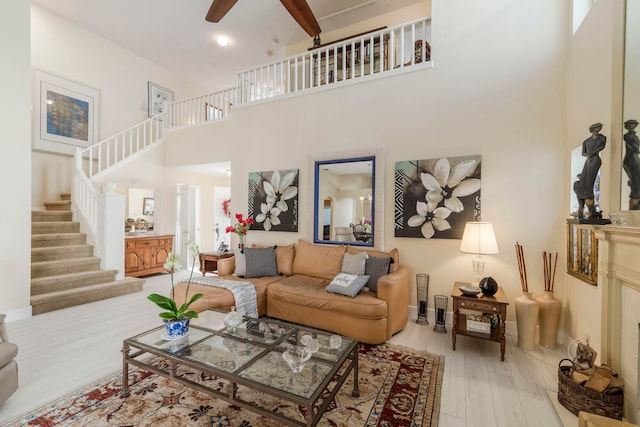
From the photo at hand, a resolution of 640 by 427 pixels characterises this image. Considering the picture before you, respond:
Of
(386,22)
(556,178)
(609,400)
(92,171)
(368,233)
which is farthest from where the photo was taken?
(92,171)

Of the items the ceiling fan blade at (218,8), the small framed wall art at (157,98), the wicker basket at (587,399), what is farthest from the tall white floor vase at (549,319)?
the small framed wall art at (157,98)

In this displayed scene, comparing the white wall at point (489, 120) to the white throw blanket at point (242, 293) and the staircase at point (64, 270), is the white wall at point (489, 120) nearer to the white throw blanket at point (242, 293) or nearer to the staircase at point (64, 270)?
the white throw blanket at point (242, 293)

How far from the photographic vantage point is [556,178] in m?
2.88

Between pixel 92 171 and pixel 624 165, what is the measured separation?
25.1 ft

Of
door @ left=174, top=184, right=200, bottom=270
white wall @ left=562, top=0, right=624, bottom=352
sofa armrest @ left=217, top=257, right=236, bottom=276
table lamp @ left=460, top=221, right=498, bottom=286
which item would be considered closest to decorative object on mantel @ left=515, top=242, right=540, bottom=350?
white wall @ left=562, top=0, right=624, bottom=352

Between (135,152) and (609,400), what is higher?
(135,152)

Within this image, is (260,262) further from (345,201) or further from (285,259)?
(345,201)

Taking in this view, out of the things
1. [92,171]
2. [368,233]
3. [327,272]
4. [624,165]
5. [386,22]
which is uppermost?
[386,22]

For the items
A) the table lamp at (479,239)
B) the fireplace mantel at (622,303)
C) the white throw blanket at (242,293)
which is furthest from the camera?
the white throw blanket at (242,293)

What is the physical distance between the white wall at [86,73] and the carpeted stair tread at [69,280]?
7.12ft

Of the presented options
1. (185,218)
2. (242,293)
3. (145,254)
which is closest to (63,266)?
(145,254)

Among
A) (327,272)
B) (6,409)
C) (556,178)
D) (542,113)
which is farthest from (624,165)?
(6,409)

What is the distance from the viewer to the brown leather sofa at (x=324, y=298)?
273 centimetres

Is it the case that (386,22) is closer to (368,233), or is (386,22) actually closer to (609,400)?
(368,233)
